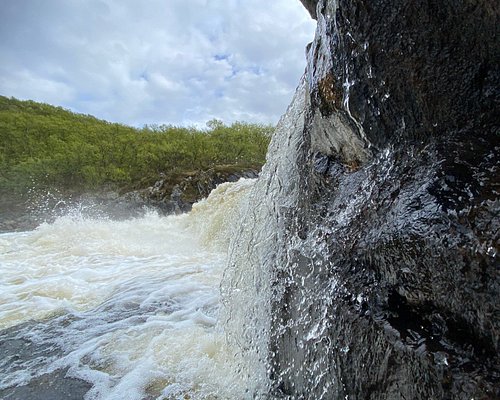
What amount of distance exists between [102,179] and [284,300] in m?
22.4

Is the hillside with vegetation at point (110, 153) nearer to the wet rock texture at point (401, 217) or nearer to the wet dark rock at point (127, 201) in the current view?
the wet dark rock at point (127, 201)

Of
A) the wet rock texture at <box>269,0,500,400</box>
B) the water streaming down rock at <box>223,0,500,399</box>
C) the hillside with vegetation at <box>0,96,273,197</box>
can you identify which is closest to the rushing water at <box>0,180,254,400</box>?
the water streaming down rock at <box>223,0,500,399</box>

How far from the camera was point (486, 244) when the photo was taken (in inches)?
52.2

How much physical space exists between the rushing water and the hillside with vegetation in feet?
43.3

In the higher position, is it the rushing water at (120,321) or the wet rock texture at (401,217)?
the wet rock texture at (401,217)

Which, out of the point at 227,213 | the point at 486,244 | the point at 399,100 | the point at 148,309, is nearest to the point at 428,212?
the point at 486,244

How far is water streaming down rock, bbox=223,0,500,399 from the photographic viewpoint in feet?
4.55

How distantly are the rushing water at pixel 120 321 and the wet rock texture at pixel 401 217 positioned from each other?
891 mm

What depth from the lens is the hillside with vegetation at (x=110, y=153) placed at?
2217 centimetres

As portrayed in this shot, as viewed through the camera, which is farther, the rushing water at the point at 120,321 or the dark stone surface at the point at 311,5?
the dark stone surface at the point at 311,5

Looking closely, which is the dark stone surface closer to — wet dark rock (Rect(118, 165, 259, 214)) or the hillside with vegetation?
wet dark rock (Rect(118, 165, 259, 214))

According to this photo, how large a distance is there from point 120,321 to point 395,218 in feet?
11.4

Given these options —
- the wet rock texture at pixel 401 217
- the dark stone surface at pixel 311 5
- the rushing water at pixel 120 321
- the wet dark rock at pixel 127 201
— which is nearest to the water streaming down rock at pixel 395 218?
the wet rock texture at pixel 401 217

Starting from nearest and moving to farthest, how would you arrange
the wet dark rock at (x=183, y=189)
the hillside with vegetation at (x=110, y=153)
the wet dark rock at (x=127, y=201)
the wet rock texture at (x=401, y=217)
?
1. the wet rock texture at (x=401, y=217)
2. the wet dark rock at (x=183, y=189)
3. the wet dark rock at (x=127, y=201)
4. the hillside with vegetation at (x=110, y=153)
